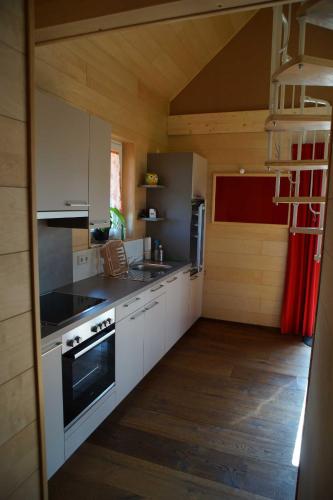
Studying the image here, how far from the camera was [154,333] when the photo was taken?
2.92 m

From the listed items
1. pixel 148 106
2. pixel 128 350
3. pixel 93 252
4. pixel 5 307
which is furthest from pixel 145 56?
pixel 5 307

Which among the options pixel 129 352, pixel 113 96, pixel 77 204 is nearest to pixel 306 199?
pixel 77 204

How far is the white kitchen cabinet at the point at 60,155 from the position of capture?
1.85m

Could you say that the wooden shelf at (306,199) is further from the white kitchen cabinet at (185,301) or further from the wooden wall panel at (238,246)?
the wooden wall panel at (238,246)

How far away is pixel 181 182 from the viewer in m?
3.71

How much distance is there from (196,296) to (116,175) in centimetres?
169

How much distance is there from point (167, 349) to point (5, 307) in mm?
2334

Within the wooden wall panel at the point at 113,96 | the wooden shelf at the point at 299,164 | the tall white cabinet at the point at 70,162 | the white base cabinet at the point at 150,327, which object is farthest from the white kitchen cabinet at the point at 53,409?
the wooden shelf at the point at 299,164

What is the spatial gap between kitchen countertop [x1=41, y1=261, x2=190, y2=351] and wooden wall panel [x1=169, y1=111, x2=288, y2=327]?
4.02 feet

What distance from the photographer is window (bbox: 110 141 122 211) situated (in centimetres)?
342

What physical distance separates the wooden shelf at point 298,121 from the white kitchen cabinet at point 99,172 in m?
1.11

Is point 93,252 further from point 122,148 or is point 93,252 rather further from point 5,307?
point 5,307

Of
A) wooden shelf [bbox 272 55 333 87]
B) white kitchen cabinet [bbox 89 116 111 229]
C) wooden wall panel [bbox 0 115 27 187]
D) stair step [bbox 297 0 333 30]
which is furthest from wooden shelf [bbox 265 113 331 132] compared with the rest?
wooden wall panel [bbox 0 115 27 187]

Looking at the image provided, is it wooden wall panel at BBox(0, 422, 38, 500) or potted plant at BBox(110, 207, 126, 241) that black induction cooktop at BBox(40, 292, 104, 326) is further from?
potted plant at BBox(110, 207, 126, 241)
